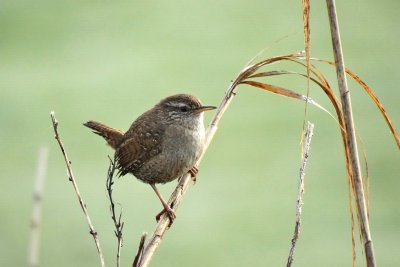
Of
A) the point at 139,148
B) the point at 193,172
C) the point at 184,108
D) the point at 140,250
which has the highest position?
the point at 184,108

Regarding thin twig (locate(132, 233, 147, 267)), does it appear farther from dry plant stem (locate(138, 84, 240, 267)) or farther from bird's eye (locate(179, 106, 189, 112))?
bird's eye (locate(179, 106, 189, 112))

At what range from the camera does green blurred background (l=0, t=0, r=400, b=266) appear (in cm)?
453

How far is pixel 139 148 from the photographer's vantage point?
8.46ft

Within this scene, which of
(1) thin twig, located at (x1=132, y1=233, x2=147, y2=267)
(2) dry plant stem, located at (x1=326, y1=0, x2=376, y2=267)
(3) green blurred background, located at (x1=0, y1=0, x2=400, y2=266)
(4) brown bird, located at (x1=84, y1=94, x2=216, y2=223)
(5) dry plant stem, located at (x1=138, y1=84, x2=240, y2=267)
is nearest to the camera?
(1) thin twig, located at (x1=132, y1=233, x2=147, y2=267)

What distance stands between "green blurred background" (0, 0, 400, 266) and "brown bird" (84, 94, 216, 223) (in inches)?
72.2

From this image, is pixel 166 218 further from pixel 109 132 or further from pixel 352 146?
pixel 109 132

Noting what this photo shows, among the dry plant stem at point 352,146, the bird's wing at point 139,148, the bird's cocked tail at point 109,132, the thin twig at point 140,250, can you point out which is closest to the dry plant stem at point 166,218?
the thin twig at point 140,250

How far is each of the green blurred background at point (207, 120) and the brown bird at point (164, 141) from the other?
1835mm

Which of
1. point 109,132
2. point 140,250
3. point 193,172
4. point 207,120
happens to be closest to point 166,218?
point 140,250

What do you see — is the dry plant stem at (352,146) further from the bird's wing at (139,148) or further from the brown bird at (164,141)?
the bird's wing at (139,148)

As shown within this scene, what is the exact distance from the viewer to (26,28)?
6.27 m

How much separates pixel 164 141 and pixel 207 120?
2.31 m

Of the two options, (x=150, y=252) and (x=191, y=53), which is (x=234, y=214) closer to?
(x=191, y=53)

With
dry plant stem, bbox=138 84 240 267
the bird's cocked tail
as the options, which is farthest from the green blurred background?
dry plant stem, bbox=138 84 240 267
